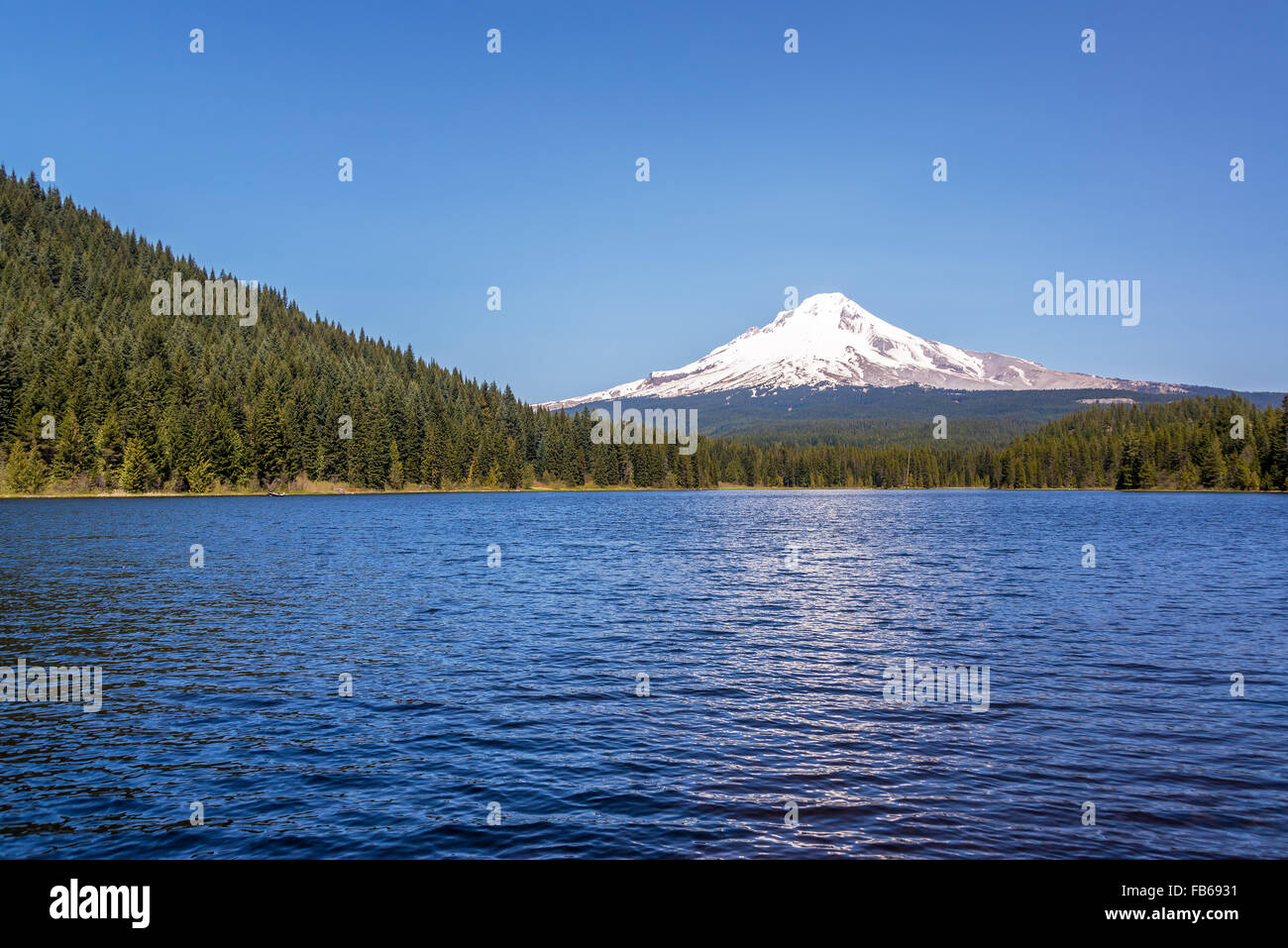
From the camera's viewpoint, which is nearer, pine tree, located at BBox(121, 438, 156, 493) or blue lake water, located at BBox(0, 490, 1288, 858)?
blue lake water, located at BBox(0, 490, 1288, 858)

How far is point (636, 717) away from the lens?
22391 mm

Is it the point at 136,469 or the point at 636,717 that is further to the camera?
the point at 136,469

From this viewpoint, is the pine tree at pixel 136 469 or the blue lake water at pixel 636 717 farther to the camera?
the pine tree at pixel 136 469

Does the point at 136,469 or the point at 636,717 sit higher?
the point at 136,469

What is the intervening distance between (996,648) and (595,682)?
1616cm

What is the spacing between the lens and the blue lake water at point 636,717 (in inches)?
595

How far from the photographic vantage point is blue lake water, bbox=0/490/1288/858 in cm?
1511

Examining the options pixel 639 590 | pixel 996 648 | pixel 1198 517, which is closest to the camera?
pixel 996 648

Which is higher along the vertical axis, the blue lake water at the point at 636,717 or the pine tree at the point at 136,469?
the pine tree at the point at 136,469

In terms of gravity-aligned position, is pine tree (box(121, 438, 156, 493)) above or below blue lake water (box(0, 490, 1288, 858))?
above
